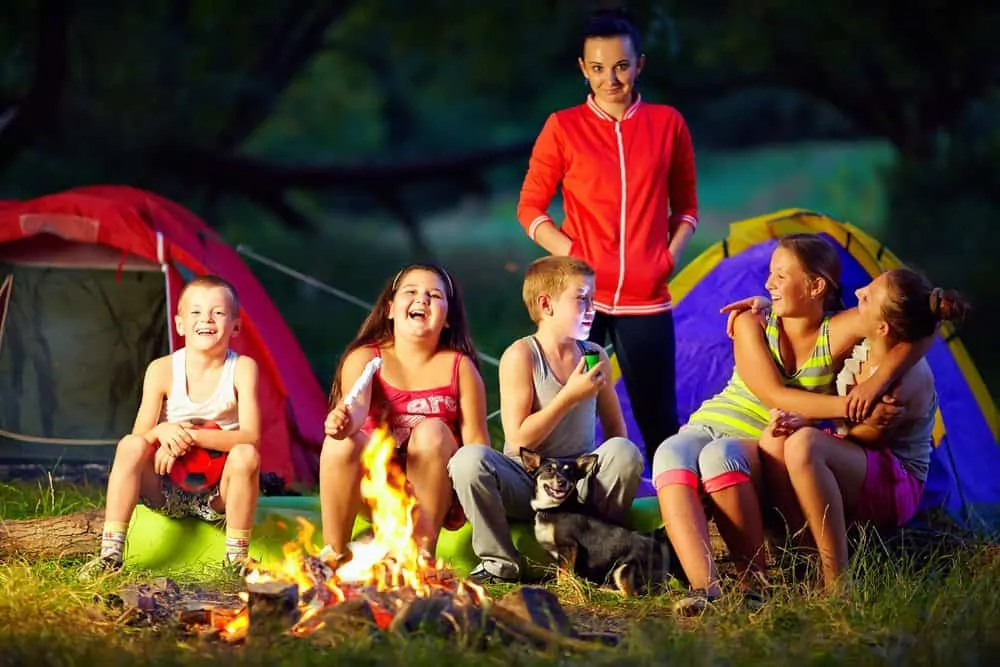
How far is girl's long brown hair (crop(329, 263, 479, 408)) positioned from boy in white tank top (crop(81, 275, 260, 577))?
0.31m

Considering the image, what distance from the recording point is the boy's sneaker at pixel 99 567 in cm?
432

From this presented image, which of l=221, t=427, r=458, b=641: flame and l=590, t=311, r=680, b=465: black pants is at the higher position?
l=590, t=311, r=680, b=465: black pants

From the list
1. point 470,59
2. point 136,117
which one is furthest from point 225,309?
point 470,59

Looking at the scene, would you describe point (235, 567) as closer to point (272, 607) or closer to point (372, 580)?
point (372, 580)

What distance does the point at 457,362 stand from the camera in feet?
15.2

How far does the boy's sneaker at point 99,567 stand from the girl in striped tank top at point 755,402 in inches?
60.1

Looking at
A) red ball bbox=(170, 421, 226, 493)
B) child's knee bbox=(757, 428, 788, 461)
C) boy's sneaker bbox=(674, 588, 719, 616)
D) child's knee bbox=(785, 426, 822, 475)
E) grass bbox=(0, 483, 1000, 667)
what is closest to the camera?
grass bbox=(0, 483, 1000, 667)

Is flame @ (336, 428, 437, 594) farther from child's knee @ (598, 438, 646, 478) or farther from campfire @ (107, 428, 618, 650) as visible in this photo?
child's knee @ (598, 438, 646, 478)

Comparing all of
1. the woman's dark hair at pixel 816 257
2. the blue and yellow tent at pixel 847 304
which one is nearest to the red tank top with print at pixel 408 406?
the woman's dark hair at pixel 816 257

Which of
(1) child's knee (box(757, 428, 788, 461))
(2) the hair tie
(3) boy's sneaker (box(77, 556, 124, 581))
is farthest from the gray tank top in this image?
(3) boy's sneaker (box(77, 556, 124, 581))

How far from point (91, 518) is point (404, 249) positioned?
14.8 metres

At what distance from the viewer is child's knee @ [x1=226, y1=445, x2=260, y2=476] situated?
14.7ft

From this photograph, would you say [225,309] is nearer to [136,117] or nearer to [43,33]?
[43,33]

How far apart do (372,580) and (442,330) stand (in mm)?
1006
